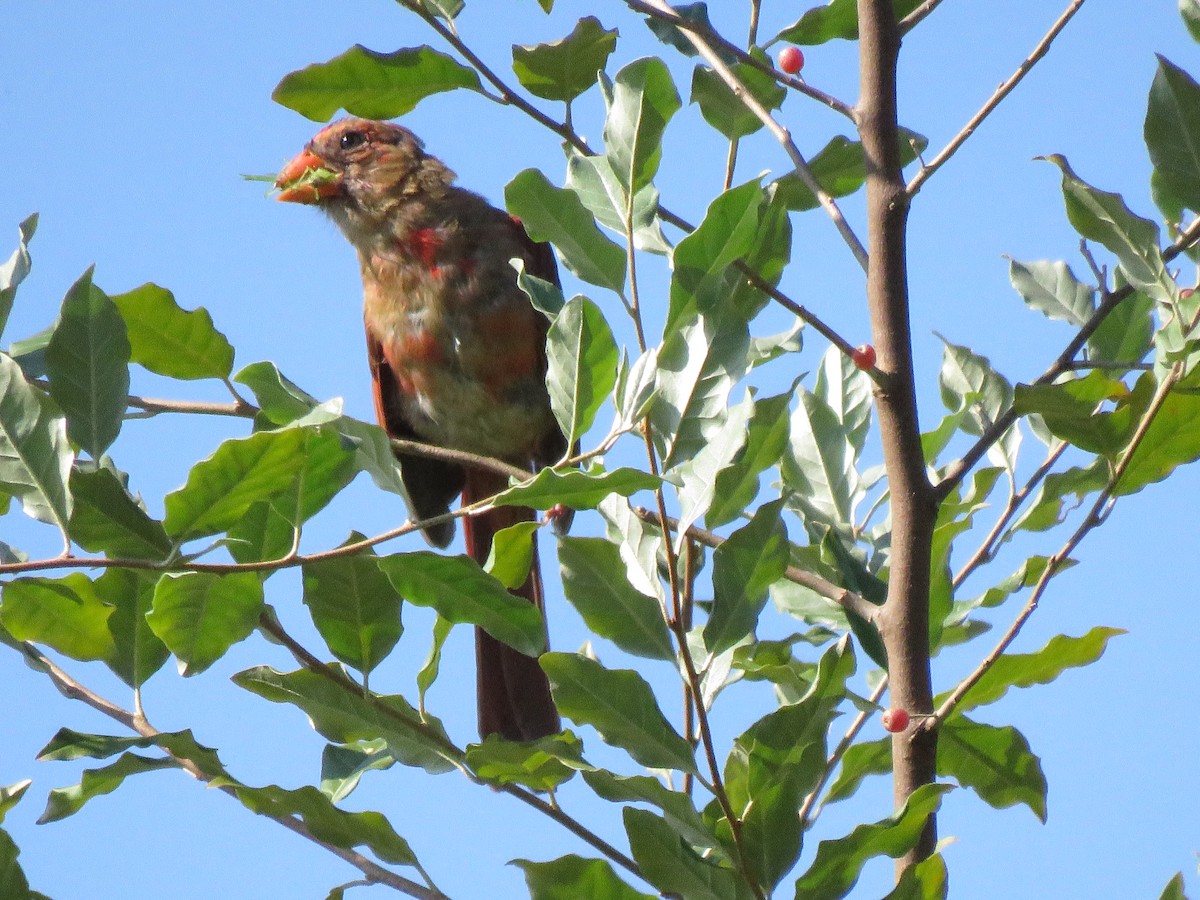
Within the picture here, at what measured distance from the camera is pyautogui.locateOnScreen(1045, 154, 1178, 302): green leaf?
1661 millimetres

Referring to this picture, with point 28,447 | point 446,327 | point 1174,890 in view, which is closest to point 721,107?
point 28,447

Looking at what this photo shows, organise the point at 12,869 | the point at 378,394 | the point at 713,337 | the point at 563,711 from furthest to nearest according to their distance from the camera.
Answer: the point at 378,394 < the point at 713,337 < the point at 563,711 < the point at 12,869

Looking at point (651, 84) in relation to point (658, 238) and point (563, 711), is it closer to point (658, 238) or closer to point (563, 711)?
point (658, 238)

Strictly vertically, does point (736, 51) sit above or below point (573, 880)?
above

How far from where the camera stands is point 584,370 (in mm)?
1688

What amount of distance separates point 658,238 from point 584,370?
0.36 metres

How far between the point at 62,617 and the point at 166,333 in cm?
41

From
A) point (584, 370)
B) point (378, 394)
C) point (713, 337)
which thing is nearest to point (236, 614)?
point (584, 370)

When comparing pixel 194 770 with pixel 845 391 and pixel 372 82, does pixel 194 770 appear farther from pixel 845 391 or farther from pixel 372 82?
pixel 845 391

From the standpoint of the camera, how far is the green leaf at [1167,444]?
179 cm

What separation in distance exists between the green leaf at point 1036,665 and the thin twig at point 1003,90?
634mm

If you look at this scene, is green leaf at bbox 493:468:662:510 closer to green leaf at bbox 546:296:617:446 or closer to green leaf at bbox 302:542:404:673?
green leaf at bbox 546:296:617:446

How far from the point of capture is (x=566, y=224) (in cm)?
176

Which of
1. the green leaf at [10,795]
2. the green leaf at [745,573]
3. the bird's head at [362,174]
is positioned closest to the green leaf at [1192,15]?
the green leaf at [745,573]
